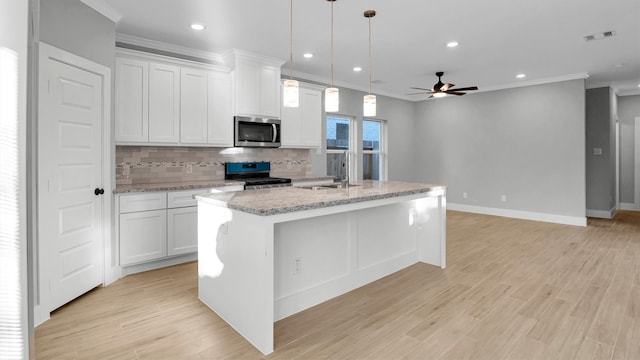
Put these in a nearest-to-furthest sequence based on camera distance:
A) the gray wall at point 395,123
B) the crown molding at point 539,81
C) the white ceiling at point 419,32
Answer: the white ceiling at point 419,32 → the crown molding at point 539,81 → the gray wall at point 395,123

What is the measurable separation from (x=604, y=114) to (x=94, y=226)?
331 inches

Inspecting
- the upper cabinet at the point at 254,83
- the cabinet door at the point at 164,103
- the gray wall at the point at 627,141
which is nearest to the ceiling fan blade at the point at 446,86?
the upper cabinet at the point at 254,83

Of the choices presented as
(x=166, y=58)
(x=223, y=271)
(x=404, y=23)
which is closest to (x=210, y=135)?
(x=166, y=58)

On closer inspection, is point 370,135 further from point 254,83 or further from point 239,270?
point 239,270

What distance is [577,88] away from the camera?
589cm

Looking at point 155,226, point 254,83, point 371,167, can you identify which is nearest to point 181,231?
point 155,226

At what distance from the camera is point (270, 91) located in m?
4.74

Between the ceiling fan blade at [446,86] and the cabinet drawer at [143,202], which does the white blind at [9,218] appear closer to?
the cabinet drawer at [143,202]

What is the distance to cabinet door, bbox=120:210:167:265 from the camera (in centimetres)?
340

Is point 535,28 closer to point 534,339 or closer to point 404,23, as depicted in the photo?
point 404,23

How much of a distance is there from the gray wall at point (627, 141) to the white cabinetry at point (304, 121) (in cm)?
694

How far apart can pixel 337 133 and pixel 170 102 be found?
3.35 meters

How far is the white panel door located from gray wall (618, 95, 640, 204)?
9.74m

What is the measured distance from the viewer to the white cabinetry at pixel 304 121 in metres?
5.15
